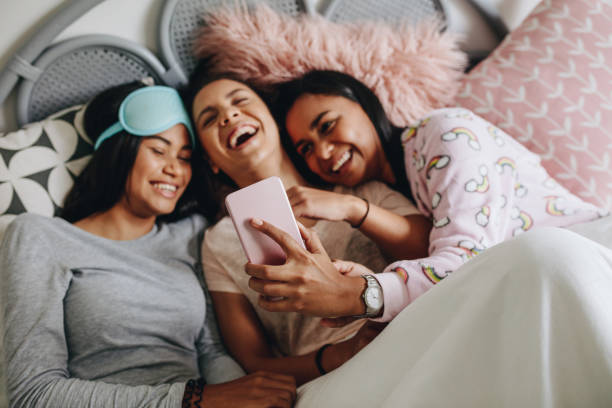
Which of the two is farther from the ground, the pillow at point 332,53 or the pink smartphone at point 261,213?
the pillow at point 332,53

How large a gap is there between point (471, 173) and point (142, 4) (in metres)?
1.11

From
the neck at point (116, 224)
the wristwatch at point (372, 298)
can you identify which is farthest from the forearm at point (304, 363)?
the neck at point (116, 224)

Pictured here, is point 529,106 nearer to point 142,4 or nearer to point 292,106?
point 292,106

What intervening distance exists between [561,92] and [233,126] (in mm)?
1036

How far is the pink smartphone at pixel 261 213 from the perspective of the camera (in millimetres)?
738

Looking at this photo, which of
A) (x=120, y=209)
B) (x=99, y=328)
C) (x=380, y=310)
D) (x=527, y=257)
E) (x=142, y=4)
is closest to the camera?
(x=527, y=257)

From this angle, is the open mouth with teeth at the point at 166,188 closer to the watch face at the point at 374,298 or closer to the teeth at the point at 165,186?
the teeth at the point at 165,186

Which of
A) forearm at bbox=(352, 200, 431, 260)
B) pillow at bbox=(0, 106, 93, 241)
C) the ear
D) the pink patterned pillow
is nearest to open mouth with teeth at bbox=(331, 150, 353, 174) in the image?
forearm at bbox=(352, 200, 431, 260)

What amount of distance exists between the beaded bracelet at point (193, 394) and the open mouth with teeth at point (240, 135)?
1.99 feet

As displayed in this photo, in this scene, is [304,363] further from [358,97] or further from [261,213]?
[358,97]

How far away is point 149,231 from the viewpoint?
3.88 feet

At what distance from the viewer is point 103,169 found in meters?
1.12

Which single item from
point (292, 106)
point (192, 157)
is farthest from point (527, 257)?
point (192, 157)

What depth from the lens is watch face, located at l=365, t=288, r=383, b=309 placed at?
2.62 ft
